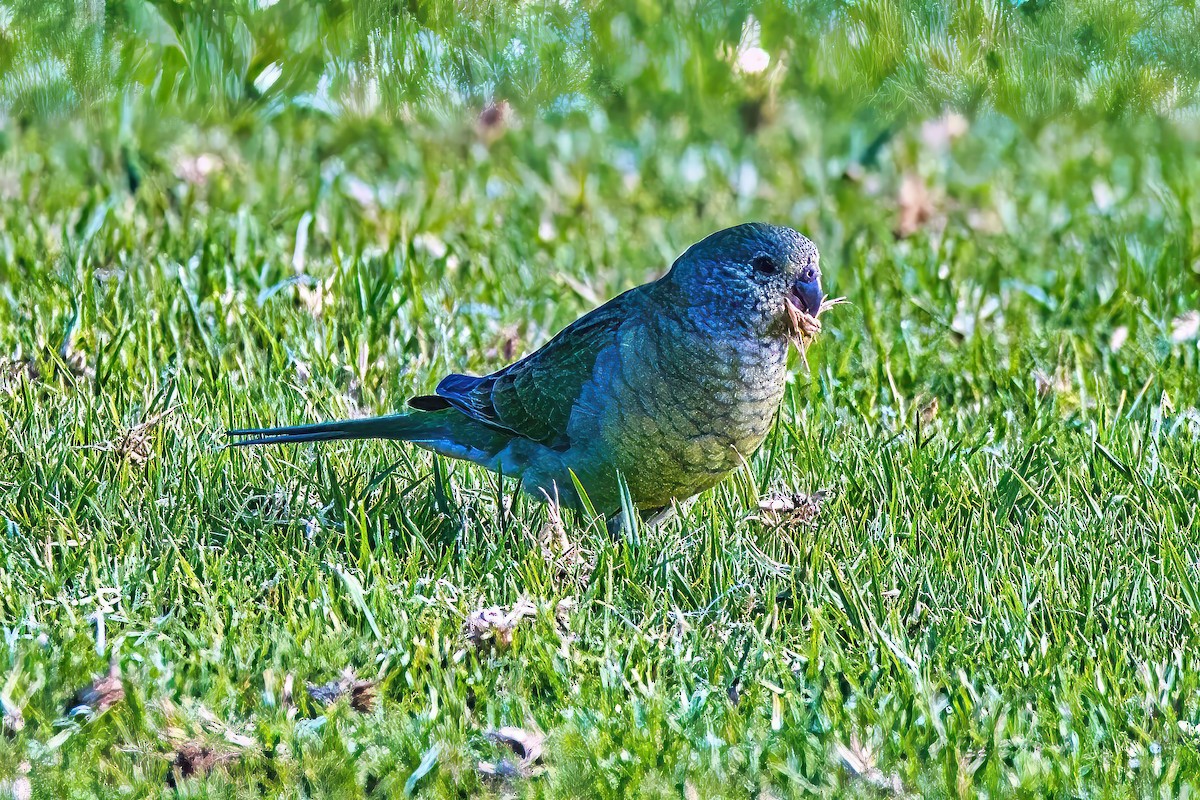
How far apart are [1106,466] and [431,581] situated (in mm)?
1948

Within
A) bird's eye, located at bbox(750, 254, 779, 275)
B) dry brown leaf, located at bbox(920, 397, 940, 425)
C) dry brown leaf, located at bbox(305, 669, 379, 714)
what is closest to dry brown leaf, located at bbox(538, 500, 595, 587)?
dry brown leaf, located at bbox(305, 669, 379, 714)

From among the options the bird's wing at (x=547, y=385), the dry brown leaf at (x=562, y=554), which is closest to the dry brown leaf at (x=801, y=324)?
the bird's wing at (x=547, y=385)

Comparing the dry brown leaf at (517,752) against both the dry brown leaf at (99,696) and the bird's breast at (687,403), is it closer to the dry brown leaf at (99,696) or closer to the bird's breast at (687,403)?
the dry brown leaf at (99,696)

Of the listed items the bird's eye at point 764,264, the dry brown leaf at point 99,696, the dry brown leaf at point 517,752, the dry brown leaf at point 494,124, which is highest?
the dry brown leaf at point 494,124

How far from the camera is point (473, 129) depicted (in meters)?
7.38

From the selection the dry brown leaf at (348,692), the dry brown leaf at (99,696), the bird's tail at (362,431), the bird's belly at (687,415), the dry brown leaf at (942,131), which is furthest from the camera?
the dry brown leaf at (942,131)

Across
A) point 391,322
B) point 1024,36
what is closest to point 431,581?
point 391,322

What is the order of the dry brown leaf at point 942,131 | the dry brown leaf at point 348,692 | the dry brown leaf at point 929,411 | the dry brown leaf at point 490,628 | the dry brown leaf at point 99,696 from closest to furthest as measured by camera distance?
the dry brown leaf at point 99,696 → the dry brown leaf at point 348,692 → the dry brown leaf at point 490,628 → the dry brown leaf at point 929,411 → the dry brown leaf at point 942,131

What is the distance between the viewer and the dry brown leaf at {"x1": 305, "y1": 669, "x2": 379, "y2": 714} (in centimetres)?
309

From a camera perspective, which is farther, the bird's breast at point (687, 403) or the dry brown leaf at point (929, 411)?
the dry brown leaf at point (929, 411)

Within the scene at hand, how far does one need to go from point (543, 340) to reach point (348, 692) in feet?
8.02

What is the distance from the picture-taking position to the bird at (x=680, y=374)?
3562mm

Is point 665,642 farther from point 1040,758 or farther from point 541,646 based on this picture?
point 1040,758

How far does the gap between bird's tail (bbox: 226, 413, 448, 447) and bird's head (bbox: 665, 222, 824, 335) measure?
85cm
